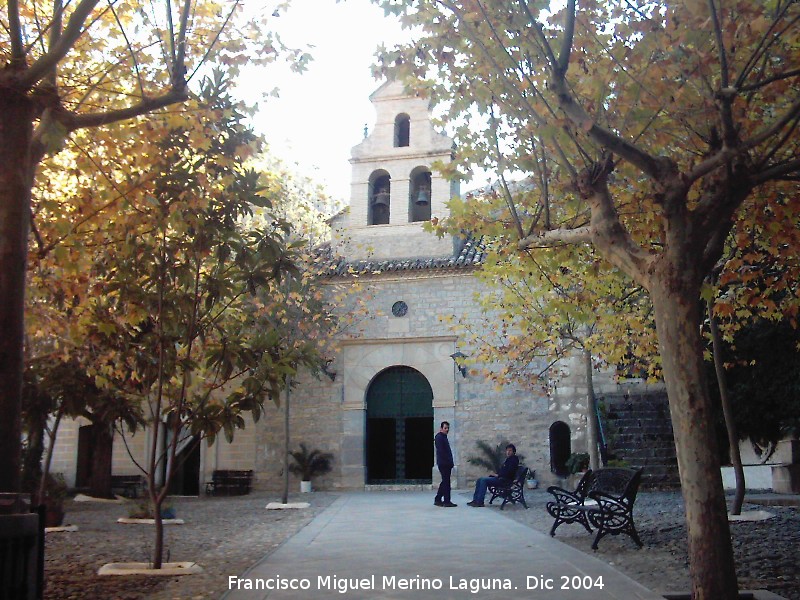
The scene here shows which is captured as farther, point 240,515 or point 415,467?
point 415,467

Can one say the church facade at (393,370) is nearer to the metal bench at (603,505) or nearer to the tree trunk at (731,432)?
the tree trunk at (731,432)

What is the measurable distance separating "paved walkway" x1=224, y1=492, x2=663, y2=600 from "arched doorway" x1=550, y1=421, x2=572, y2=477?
923 centimetres

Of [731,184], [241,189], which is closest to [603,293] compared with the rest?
[731,184]

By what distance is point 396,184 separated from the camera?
70.3ft

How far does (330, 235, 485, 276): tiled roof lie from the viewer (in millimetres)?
20688

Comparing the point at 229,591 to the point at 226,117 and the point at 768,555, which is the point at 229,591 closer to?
the point at 226,117

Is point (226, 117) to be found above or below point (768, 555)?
above

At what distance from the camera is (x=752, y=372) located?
16.4 meters

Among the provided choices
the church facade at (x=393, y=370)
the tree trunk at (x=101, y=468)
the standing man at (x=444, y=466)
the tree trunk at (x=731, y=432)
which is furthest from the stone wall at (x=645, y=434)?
the tree trunk at (x=101, y=468)

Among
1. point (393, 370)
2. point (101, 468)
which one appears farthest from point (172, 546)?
point (393, 370)

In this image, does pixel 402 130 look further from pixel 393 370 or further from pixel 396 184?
pixel 393 370

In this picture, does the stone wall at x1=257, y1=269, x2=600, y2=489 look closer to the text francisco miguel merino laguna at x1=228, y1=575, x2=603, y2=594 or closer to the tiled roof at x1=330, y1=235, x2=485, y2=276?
the tiled roof at x1=330, y1=235, x2=485, y2=276

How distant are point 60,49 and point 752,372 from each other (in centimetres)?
1515

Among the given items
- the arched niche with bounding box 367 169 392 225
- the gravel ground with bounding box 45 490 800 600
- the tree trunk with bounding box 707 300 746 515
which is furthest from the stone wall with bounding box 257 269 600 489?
the tree trunk with bounding box 707 300 746 515
